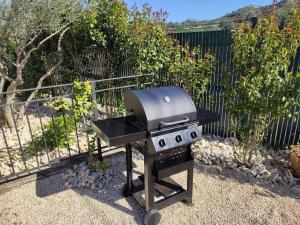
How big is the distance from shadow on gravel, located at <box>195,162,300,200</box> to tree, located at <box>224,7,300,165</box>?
2.33ft

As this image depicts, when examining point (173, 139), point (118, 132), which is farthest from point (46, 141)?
point (173, 139)

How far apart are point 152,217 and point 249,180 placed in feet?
5.06

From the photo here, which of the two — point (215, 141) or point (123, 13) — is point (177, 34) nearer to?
point (123, 13)

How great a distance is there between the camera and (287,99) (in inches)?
112

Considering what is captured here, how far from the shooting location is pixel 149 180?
2.41 meters

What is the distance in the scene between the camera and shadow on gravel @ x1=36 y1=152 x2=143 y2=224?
279cm

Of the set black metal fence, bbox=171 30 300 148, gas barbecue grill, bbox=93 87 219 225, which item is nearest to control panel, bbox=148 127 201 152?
gas barbecue grill, bbox=93 87 219 225

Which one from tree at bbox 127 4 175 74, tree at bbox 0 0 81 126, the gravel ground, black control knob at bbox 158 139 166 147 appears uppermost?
tree at bbox 0 0 81 126

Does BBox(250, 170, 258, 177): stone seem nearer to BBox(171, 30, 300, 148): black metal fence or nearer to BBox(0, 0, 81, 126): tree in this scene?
BBox(171, 30, 300, 148): black metal fence

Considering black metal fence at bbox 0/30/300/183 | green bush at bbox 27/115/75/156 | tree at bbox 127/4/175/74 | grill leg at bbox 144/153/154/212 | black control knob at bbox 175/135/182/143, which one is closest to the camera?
black control knob at bbox 175/135/182/143

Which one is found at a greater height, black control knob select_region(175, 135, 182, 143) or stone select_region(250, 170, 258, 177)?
black control knob select_region(175, 135, 182, 143)

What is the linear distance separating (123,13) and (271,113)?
139 inches

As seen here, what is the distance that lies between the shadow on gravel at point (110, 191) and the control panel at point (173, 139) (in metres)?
1.00

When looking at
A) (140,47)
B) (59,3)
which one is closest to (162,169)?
(140,47)
